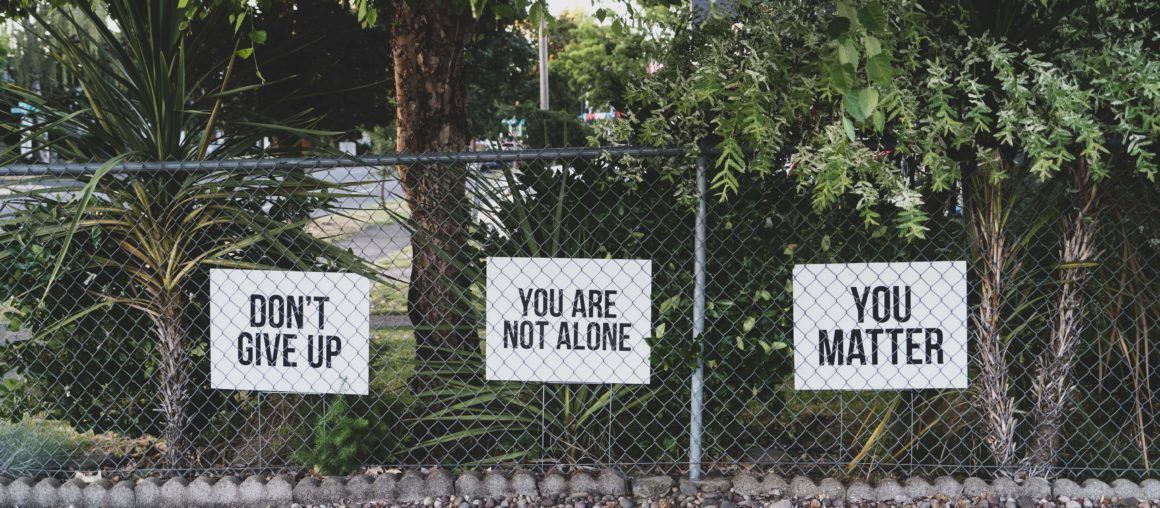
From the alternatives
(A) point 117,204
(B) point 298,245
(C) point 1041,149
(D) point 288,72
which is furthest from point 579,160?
(D) point 288,72

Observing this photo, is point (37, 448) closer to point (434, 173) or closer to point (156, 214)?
point (156, 214)

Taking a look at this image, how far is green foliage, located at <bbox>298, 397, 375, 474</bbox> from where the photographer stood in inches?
147

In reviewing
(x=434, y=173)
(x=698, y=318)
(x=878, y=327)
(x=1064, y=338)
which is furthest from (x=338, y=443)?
(x=1064, y=338)

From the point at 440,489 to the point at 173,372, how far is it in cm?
131

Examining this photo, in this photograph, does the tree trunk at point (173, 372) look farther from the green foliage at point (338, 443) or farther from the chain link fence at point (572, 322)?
the green foliage at point (338, 443)

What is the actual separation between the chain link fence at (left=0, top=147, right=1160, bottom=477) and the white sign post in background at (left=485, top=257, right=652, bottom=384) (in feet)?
0.04

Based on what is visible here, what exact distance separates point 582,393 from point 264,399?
4.88 feet

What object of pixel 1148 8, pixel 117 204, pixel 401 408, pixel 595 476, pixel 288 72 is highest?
pixel 288 72

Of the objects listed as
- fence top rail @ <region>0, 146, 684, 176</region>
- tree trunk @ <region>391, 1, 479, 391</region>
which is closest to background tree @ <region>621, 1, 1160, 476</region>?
fence top rail @ <region>0, 146, 684, 176</region>

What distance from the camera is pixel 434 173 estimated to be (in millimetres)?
4121

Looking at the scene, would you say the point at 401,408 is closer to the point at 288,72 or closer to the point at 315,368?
the point at 315,368

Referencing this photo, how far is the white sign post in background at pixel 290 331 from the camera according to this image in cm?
370

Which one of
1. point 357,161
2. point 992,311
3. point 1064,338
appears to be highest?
point 357,161

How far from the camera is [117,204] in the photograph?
382cm
